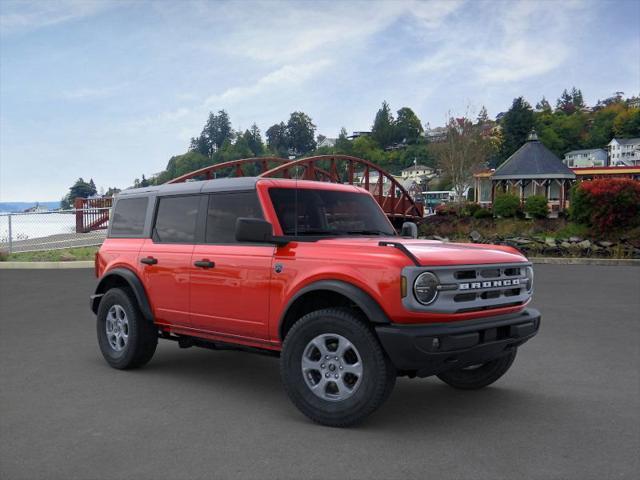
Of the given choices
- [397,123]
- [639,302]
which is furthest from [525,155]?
[397,123]

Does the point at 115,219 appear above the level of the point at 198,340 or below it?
above

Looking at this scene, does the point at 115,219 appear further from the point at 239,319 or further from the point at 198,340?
the point at 239,319

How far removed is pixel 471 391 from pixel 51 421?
3.70m

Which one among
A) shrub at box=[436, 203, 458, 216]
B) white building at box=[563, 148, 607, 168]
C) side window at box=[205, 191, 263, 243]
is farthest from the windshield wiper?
white building at box=[563, 148, 607, 168]

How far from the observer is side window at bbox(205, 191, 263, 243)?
5.66 m

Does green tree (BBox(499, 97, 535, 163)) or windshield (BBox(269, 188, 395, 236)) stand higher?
green tree (BBox(499, 97, 535, 163))

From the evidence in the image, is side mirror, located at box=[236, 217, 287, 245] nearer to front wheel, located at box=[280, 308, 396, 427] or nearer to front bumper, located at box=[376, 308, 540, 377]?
front wheel, located at box=[280, 308, 396, 427]

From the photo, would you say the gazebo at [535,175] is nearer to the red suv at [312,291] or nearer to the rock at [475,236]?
the rock at [475,236]

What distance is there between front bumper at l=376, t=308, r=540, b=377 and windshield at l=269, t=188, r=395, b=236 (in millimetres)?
1448

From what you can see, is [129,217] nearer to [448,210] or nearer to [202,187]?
[202,187]

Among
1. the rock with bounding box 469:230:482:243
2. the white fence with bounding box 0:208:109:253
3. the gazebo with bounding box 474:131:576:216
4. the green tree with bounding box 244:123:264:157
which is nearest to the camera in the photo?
the white fence with bounding box 0:208:109:253

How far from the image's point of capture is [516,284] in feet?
17.0

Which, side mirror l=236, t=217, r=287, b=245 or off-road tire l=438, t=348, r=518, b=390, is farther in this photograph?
off-road tire l=438, t=348, r=518, b=390

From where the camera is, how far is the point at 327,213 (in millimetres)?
5883
